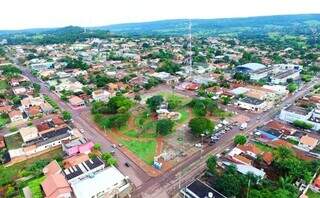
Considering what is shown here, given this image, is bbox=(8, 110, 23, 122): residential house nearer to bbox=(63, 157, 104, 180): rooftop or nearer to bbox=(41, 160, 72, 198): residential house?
bbox=(41, 160, 72, 198): residential house

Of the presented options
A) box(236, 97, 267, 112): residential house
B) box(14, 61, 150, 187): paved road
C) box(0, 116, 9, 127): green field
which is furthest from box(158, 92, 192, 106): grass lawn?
box(0, 116, 9, 127): green field

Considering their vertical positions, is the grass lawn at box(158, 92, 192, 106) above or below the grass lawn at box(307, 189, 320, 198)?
above

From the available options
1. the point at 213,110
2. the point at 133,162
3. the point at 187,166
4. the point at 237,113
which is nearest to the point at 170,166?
the point at 187,166

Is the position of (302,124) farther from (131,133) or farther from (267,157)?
(131,133)

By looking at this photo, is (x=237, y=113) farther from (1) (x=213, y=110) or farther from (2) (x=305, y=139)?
(2) (x=305, y=139)

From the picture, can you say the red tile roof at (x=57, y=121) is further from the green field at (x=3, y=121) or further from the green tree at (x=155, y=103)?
the green tree at (x=155, y=103)
